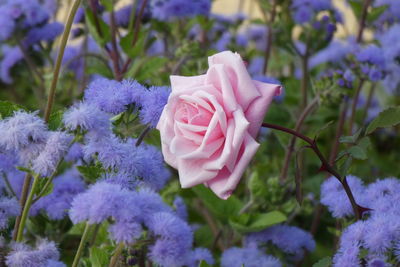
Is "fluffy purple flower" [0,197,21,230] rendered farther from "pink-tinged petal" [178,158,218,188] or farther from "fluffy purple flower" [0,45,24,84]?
"fluffy purple flower" [0,45,24,84]

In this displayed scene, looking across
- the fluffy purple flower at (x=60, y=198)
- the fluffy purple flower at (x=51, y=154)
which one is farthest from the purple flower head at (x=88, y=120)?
the fluffy purple flower at (x=60, y=198)

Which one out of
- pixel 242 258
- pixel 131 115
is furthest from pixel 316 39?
pixel 131 115

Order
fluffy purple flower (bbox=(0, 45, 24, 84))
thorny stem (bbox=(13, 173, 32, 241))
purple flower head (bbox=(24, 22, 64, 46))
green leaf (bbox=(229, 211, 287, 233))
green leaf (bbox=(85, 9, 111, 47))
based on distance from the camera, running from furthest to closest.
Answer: fluffy purple flower (bbox=(0, 45, 24, 84)) → purple flower head (bbox=(24, 22, 64, 46)) → green leaf (bbox=(85, 9, 111, 47)) → green leaf (bbox=(229, 211, 287, 233)) → thorny stem (bbox=(13, 173, 32, 241))

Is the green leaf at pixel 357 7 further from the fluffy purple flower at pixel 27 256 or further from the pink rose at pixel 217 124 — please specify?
the fluffy purple flower at pixel 27 256

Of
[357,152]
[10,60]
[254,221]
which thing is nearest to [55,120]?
[357,152]

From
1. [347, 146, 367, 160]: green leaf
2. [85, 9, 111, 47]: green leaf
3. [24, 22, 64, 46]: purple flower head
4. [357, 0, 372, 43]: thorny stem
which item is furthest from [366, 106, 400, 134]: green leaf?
[24, 22, 64, 46]: purple flower head

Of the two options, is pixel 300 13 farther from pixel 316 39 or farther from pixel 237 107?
pixel 237 107
